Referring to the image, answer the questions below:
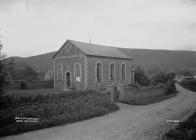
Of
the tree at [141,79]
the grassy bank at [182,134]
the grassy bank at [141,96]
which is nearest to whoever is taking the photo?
the grassy bank at [182,134]

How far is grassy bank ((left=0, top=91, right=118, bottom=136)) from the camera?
1062 cm

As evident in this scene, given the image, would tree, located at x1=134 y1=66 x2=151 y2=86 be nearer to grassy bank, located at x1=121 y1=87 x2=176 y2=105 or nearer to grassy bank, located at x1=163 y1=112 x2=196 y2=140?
grassy bank, located at x1=121 y1=87 x2=176 y2=105

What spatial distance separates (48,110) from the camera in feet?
42.2

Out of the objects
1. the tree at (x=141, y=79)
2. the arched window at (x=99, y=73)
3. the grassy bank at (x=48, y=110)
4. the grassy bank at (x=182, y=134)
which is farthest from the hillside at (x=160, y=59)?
the grassy bank at (x=182, y=134)

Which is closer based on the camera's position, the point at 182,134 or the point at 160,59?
the point at 182,134

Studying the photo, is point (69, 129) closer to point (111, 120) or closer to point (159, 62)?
point (111, 120)

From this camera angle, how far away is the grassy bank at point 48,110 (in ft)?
34.8

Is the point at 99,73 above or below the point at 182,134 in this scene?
above

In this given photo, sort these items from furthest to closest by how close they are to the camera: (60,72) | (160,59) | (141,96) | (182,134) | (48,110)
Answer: (160,59)
(60,72)
(141,96)
(48,110)
(182,134)

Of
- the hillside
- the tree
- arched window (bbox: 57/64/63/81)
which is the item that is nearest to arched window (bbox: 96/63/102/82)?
arched window (bbox: 57/64/63/81)

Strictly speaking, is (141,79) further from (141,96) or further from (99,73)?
(141,96)

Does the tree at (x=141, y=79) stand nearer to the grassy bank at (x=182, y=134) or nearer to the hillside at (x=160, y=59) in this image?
the grassy bank at (x=182, y=134)

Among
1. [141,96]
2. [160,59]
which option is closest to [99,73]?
[141,96]

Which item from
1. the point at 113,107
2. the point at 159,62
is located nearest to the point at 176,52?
the point at 159,62
